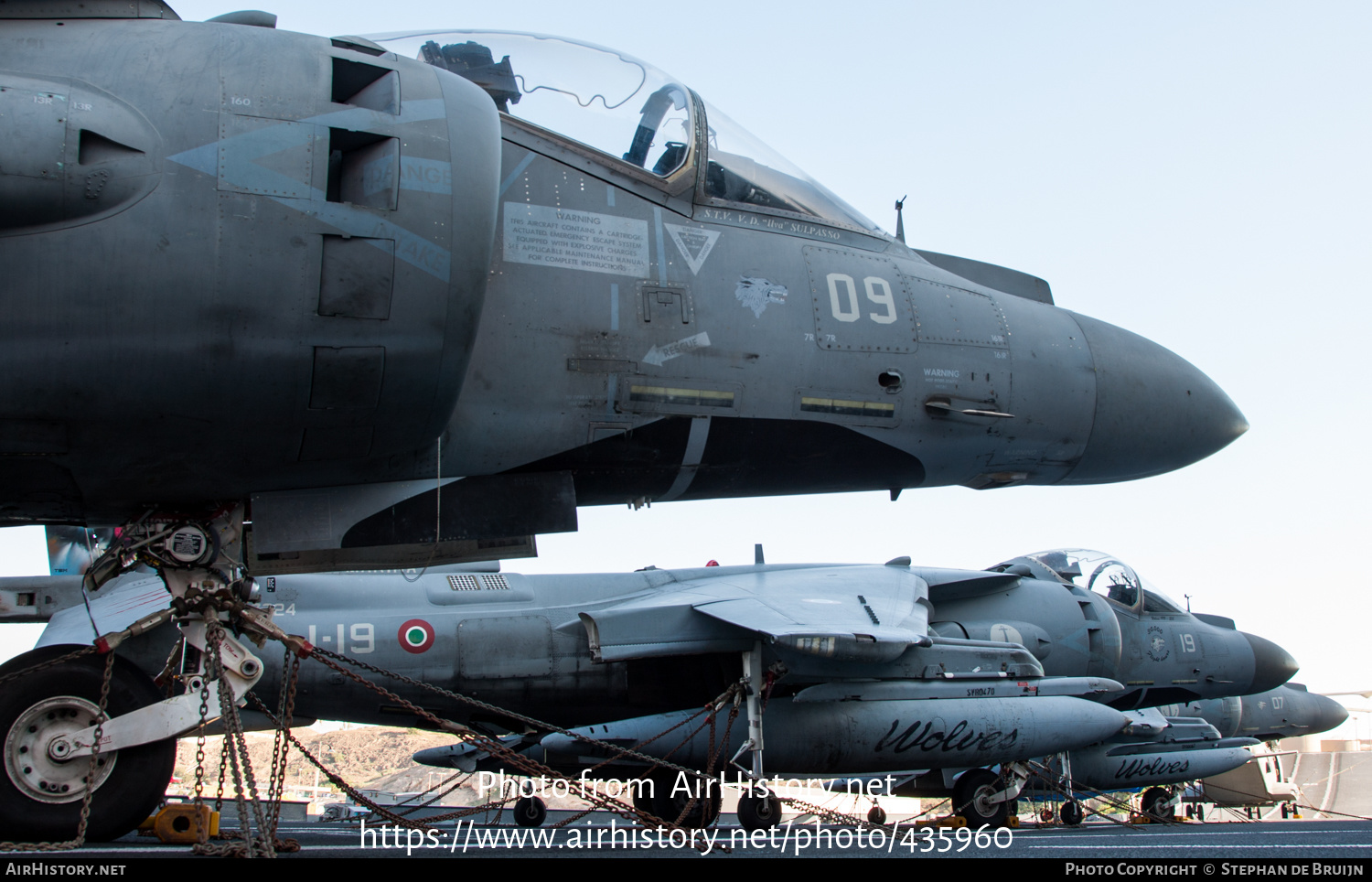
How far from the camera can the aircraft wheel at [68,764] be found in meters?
4.35

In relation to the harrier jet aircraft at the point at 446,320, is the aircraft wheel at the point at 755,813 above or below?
below

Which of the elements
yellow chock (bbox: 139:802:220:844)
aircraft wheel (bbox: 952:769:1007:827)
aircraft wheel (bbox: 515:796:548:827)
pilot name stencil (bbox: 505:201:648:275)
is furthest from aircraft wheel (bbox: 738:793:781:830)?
pilot name stencil (bbox: 505:201:648:275)

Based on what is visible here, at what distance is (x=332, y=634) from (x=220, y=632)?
5980 mm

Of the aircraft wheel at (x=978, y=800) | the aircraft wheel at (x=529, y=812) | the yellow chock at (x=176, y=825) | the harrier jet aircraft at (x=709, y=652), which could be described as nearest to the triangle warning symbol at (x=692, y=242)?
the harrier jet aircraft at (x=709, y=652)

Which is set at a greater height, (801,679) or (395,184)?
(395,184)

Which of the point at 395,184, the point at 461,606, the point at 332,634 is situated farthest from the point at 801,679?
the point at 395,184

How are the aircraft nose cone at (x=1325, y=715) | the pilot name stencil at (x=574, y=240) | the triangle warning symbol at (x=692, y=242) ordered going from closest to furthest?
the pilot name stencil at (x=574, y=240)
the triangle warning symbol at (x=692, y=242)
the aircraft nose cone at (x=1325, y=715)

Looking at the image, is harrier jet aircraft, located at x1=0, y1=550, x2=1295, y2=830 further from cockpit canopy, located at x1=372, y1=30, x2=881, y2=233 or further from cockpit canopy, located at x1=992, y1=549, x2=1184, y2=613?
cockpit canopy, located at x1=372, y1=30, x2=881, y2=233

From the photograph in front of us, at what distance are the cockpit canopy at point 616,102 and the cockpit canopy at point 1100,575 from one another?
34.4 ft

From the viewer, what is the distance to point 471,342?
394 cm

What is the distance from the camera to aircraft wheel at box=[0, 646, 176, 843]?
14.3 feet

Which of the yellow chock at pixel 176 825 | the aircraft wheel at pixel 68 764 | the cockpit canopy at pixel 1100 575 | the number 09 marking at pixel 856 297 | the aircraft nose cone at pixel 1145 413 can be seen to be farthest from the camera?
the cockpit canopy at pixel 1100 575

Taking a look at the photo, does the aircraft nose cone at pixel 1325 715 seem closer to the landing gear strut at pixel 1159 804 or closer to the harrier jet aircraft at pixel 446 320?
the landing gear strut at pixel 1159 804

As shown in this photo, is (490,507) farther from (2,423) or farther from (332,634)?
(332,634)
